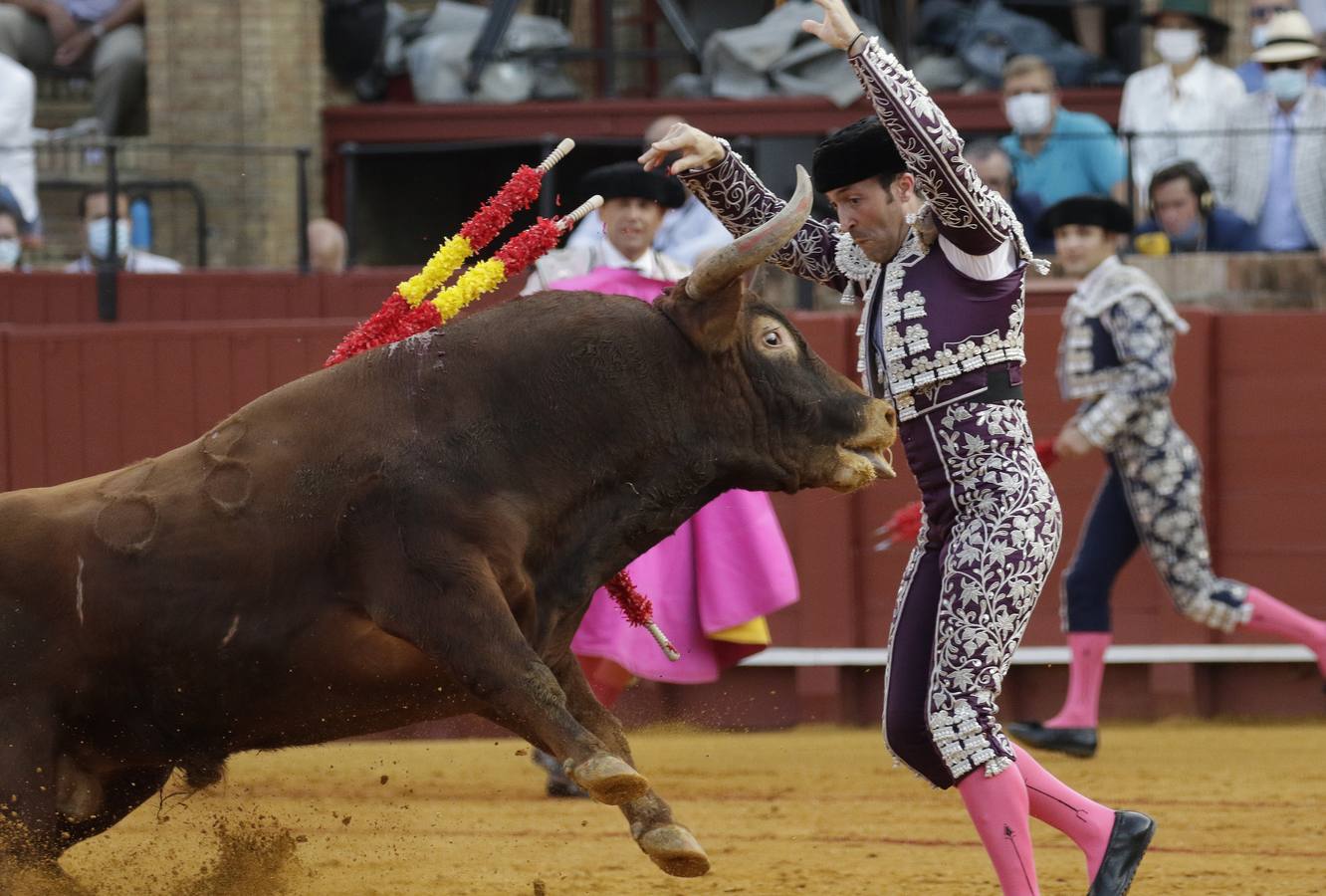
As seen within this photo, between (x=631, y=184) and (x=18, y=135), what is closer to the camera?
(x=631, y=184)

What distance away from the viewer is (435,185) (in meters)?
11.6

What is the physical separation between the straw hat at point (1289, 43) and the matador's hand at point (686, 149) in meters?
5.02

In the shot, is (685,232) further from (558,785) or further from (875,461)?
(875,461)

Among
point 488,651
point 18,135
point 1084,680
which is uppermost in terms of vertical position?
point 18,135

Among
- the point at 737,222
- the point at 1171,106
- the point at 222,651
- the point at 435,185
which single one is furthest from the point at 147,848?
the point at 435,185

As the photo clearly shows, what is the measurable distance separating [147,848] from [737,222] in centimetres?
214

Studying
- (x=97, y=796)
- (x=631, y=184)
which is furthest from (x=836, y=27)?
(x=631, y=184)

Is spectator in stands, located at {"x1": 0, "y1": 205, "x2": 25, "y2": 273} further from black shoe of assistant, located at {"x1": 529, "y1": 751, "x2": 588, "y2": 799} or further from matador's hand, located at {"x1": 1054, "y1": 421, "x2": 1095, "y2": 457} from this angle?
matador's hand, located at {"x1": 1054, "y1": 421, "x2": 1095, "y2": 457}

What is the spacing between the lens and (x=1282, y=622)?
638cm

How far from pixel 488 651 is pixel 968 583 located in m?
0.88

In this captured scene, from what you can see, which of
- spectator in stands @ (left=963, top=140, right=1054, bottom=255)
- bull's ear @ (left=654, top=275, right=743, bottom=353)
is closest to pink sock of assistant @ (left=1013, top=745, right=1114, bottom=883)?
bull's ear @ (left=654, top=275, right=743, bottom=353)

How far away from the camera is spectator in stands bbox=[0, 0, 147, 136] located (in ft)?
36.1

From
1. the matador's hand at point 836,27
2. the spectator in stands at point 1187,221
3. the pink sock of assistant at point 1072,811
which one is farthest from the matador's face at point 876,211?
the spectator in stands at point 1187,221

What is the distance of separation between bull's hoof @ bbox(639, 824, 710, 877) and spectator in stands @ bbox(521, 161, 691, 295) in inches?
99.7
